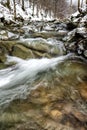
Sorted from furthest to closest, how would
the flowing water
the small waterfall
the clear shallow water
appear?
the clear shallow water → the small waterfall → the flowing water

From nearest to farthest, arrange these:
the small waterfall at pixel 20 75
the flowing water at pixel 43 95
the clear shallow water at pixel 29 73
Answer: the flowing water at pixel 43 95 < the small waterfall at pixel 20 75 < the clear shallow water at pixel 29 73

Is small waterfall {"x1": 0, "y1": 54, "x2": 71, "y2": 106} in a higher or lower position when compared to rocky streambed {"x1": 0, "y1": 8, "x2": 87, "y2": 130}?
lower

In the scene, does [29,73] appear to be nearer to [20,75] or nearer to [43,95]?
[20,75]

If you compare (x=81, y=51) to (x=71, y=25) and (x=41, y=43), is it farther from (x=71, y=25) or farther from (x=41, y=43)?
(x=71, y=25)

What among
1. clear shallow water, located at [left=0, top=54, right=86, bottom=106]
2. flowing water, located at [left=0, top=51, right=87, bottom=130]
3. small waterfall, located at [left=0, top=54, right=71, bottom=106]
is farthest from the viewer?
clear shallow water, located at [left=0, top=54, right=86, bottom=106]

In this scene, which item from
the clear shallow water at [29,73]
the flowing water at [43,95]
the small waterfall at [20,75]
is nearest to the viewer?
the flowing water at [43,95]

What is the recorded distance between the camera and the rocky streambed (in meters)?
4.14

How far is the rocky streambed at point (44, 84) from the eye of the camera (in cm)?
414

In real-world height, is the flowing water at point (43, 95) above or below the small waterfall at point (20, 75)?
above

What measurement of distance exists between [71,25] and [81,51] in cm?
714

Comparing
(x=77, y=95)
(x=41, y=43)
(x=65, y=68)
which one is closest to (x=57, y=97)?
(x=77, y=95)

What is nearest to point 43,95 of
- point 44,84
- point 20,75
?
point 44,84

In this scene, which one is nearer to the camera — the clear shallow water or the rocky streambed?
the rocky streambed

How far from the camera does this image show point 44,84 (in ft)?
18.7
